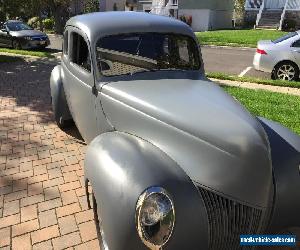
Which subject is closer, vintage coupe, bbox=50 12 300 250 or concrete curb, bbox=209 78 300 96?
vintage coupe, bbox=50 12 300 250

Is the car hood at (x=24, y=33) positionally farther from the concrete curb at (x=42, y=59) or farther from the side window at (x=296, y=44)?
the side window at (x=296, y=44)

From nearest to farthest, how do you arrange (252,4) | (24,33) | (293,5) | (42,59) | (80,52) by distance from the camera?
(80,52), (42,59), (24,33), (293,5), (252,4)

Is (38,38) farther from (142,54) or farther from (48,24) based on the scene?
(48,24)

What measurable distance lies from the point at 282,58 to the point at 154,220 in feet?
29.6

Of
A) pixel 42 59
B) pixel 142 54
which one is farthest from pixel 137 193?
pixel 42 59

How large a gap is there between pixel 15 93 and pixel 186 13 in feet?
94.0

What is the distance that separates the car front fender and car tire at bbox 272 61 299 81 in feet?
28.1

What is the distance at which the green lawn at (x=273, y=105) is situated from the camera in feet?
21.8

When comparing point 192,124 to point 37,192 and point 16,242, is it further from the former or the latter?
point 37,192

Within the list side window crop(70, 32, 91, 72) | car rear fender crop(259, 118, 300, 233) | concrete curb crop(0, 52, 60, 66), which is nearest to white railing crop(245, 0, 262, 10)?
concrete curb crop(0, 52, 60, 66)

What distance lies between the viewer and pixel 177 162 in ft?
9.29

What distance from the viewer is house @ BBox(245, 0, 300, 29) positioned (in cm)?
3089

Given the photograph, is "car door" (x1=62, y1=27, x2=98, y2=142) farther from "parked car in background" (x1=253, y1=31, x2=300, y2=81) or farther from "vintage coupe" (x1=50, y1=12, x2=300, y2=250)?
"parked car in background" (x1=253, y1=31, x2=300, y2=81)

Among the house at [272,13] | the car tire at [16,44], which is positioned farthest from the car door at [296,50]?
the house at [272,13]
